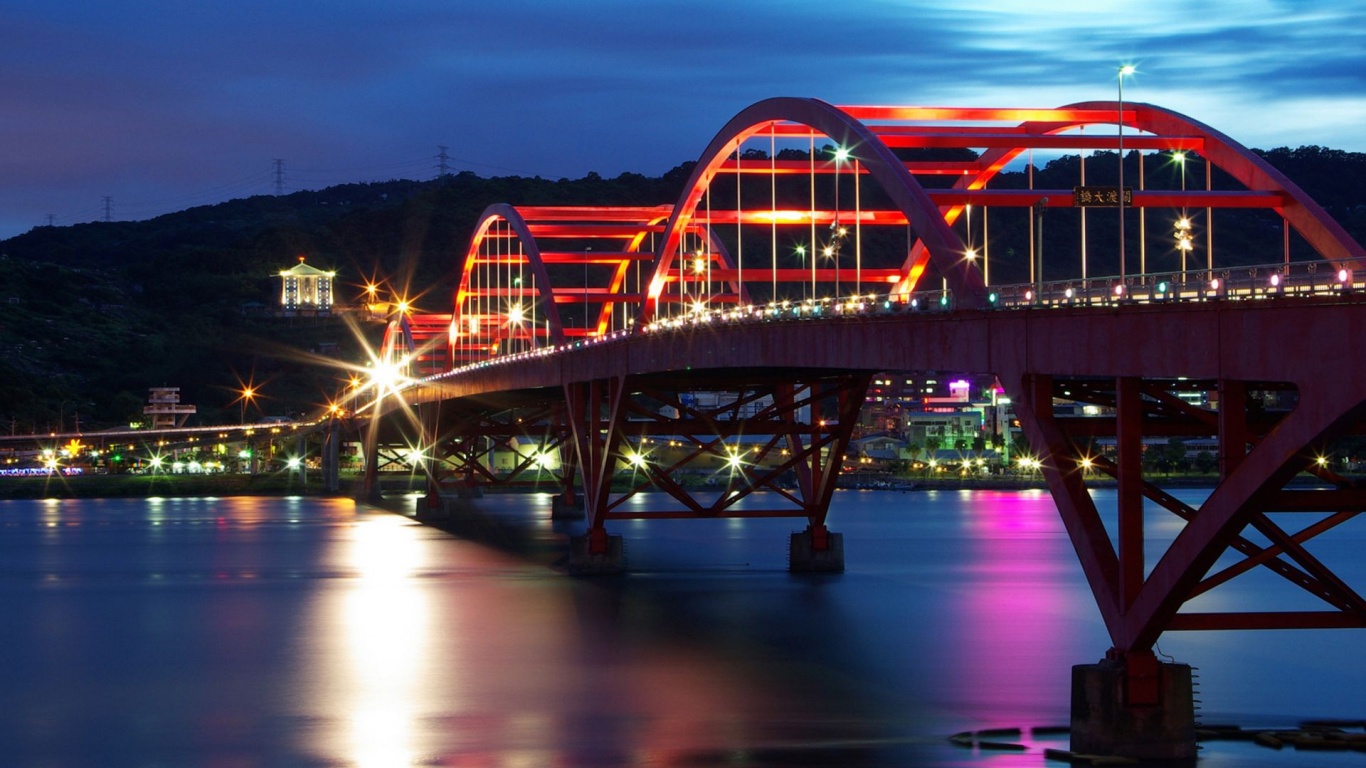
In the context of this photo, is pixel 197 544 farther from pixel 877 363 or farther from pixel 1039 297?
pixel 1039 297

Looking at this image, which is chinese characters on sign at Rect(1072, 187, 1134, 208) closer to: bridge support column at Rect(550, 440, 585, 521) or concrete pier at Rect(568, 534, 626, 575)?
concrete pier at Rect(568, 534, 626, 575)

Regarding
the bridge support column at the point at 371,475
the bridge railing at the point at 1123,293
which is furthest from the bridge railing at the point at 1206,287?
the bridge support column at the point at 371,475

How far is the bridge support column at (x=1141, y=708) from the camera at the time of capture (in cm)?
2945

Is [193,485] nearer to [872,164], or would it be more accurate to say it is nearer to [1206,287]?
[872,164]

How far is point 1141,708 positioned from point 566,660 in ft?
69.4

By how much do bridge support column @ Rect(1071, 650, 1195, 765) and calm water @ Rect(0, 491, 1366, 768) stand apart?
190 centimetres

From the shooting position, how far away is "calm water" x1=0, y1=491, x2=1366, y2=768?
36.1 metres

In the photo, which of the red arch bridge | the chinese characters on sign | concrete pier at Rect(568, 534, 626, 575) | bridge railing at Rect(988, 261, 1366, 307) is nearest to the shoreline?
the red arch bridge

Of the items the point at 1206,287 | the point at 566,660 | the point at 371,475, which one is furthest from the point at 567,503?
the point at 1206,287

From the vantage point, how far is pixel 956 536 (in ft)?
357

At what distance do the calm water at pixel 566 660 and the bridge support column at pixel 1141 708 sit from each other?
Answer: 1898mm

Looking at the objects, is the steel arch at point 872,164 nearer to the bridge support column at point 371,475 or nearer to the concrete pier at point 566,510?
the concrete pier at point 566,510

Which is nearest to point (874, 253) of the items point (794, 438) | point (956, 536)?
point (956, 536)

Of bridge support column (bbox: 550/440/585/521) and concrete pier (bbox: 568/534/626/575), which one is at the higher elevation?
bridge support column (bbox: 550/440/585/521)
